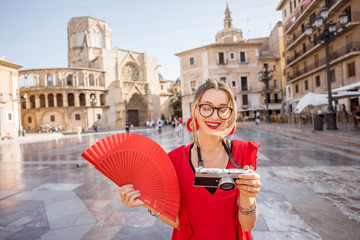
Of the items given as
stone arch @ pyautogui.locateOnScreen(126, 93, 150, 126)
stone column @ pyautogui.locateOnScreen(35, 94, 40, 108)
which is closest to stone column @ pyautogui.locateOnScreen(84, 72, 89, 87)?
stone column @ pyautogui.locateOnScreen(35, 94, 40, 108)

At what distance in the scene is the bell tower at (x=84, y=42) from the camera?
4394 centimetres

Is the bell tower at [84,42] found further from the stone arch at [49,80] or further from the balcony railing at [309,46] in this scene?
the balcony railing at [309,46]

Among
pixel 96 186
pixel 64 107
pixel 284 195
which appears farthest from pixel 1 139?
pixel 284 195

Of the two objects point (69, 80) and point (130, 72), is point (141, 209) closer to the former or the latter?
point (69, 80)

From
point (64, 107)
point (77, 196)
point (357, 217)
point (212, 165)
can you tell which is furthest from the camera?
point (64, 107)

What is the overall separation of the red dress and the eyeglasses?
0.80ft

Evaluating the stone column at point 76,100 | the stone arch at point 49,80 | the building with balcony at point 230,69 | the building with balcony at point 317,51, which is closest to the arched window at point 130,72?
the stone column at point 76,100

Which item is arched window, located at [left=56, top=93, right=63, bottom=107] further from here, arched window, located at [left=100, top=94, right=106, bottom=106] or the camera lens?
the camera lens

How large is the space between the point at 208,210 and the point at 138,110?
1838 inches

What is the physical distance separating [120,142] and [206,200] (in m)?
0.62

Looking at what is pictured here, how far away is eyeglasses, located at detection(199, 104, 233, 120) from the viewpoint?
1.33m

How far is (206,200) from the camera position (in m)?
1.27

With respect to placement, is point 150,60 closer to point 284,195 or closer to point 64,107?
point 64,107

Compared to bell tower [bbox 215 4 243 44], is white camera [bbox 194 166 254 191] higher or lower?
lower
